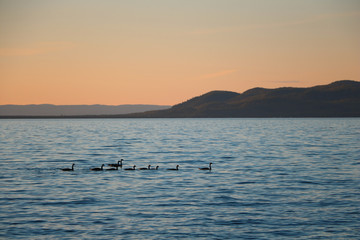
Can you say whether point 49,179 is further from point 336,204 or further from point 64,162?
point 336,204

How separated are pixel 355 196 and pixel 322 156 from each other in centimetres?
2689

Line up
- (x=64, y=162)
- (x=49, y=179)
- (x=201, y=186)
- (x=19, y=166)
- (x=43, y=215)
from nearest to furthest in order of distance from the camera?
(x=43, y=215) < (x=201, y=186) < (x=49, y=179) < (x=19, y=166) < (x=64, y=162)

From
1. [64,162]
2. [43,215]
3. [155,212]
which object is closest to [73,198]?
[43,215]

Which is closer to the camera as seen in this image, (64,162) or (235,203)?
(235,203)

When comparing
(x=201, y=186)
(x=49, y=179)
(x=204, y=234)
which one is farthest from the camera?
(x=49, y=179)

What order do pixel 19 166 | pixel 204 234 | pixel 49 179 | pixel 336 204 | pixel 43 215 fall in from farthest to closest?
pixel 19 166 < pixel 49 179 < pixel 336 204 < pixel 43 215 < pixel 204 234

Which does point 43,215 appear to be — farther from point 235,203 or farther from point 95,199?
point 235,203

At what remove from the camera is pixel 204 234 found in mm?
20047

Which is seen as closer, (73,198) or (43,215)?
(43,215)

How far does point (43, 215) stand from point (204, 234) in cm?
853

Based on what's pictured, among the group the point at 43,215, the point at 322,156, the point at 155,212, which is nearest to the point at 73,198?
the point at 43,215

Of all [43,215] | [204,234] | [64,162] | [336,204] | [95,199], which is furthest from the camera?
[64,162]

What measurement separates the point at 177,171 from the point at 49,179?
1132 centimetres

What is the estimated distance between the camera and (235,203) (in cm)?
2636
